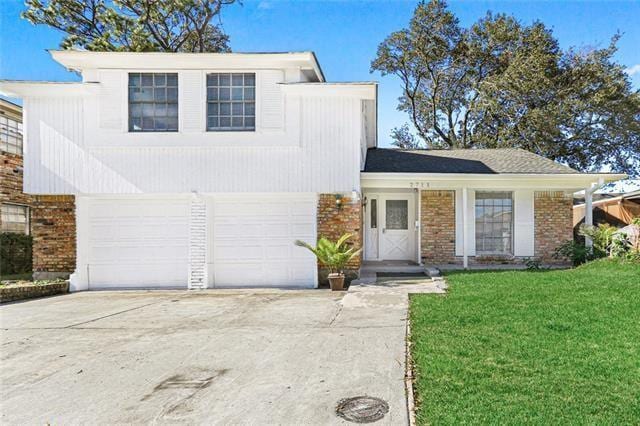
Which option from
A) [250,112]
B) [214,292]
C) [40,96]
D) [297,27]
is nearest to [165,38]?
[297,27]

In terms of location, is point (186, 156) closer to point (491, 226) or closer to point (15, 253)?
point (15, 253)

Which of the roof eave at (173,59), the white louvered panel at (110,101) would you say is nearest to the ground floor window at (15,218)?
the white louvered panel at (110,101)

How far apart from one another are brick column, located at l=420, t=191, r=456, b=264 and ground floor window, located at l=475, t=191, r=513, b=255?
81 centimetres

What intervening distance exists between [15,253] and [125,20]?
13781mm

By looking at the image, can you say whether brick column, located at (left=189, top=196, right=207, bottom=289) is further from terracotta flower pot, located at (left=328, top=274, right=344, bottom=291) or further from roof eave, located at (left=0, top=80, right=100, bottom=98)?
roof eave, located at (left=0, top=80, right=100, bottom=98)

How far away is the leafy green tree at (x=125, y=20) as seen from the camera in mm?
20219

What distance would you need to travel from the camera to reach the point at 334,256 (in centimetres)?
923

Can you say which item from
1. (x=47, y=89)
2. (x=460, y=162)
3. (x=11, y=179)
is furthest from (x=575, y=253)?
(x=11, y=179)

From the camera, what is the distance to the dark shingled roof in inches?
462

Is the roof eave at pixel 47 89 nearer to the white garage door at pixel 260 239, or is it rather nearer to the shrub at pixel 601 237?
the white garage door at pixel 260 239

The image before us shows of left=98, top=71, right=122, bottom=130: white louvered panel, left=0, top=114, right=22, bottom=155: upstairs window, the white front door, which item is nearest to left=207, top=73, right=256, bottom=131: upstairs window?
left=98, top=71, right=122, bottom=130: white louvered panel

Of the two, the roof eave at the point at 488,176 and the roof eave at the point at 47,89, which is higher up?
the roof eave at the point at 47,89

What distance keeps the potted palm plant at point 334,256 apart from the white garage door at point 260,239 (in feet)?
2.24

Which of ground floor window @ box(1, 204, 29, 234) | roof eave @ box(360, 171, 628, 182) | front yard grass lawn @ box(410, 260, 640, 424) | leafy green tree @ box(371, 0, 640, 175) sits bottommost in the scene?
front yard grass lawn @ box(410, 260, 640, 424)
